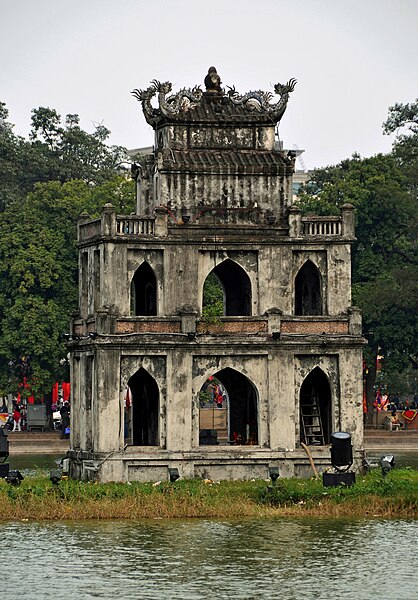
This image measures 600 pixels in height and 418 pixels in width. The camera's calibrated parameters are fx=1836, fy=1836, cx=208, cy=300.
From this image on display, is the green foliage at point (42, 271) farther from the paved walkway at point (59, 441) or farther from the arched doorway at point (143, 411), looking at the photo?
the arched doorway at point (143, 411)

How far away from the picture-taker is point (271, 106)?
53.0m

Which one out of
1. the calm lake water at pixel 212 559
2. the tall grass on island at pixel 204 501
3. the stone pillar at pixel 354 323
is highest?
the stone pillar at pixel 354 323

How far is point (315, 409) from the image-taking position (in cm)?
5216

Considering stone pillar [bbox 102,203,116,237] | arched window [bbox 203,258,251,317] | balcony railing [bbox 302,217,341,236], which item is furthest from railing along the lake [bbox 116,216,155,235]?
balcony railing [bbox 302,217,341,236]

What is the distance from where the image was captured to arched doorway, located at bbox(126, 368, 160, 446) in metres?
53.2

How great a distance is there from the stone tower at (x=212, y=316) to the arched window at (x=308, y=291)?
70 millimetres

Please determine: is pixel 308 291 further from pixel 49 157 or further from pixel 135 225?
pixel 49 157

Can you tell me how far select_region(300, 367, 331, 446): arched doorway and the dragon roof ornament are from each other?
25.0 feet

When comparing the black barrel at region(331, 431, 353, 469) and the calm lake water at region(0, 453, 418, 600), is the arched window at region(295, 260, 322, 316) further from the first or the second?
the calm lake water at region(0, 453, 418, 600)

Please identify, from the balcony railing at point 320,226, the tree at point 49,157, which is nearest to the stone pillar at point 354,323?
the balcony railing at point 320,226

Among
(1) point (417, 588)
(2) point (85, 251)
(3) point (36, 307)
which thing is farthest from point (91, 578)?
(3) point (36, 307)

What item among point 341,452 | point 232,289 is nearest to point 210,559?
point 341,452

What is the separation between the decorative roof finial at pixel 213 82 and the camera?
53.5 m

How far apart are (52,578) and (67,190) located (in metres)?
48.1
